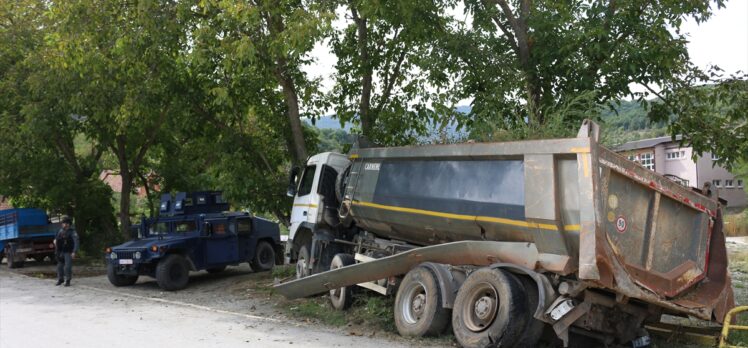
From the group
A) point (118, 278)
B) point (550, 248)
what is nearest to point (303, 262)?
point (118, 278)

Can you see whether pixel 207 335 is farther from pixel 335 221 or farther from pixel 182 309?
pixel 335 221

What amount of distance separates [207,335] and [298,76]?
8534mm

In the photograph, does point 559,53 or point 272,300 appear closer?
point 559,53

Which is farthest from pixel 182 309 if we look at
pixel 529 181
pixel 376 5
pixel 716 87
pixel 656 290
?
pixel 716 87

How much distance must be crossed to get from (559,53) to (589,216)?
5.21 meters

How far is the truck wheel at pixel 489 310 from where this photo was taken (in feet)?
24.9

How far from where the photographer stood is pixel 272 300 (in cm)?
1332

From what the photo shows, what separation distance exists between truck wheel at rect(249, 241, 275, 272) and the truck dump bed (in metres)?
9.01

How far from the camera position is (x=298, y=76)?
1666 centimetres

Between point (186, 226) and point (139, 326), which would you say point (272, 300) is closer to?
point (139, 326)

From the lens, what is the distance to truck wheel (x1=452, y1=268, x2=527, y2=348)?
760 cm

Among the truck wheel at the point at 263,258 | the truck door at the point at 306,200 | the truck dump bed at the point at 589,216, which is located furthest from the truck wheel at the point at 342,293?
the truck wheel at the point at 263,258

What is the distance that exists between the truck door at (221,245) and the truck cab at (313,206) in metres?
2.90

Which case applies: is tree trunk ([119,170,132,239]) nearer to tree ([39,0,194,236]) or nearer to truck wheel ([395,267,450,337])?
tree ([39,0,194,236])
